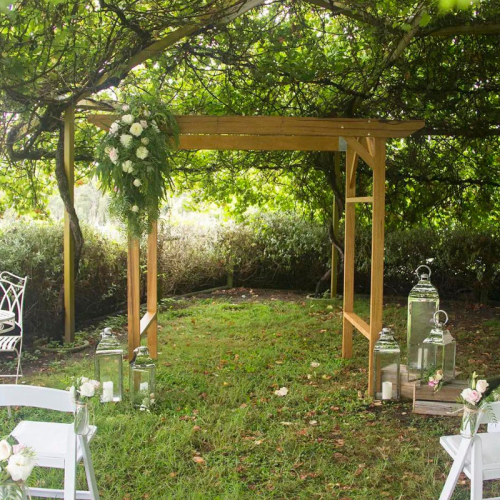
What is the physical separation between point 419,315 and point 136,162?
Answer: 276cm

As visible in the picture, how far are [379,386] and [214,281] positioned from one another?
6138mm

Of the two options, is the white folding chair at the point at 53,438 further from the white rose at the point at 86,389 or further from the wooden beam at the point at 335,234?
the wooden beam at the point at 335,234

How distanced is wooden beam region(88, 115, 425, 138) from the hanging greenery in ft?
0.78

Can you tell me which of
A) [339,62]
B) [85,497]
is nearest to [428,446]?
[85,497]

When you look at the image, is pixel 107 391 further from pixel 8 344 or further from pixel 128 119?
pixel 128 119

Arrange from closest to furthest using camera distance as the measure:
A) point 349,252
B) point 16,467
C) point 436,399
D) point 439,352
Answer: point 16,467
point 436,399
point 439,352
point 349,252

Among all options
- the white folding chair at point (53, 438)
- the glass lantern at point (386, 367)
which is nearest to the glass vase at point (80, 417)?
the white folding chair at point (53, 438)

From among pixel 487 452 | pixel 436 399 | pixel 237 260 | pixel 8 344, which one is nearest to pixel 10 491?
pixel 487 452

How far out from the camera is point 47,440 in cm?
257

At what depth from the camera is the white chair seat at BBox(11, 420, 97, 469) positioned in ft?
7.94

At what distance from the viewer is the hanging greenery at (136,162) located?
14.3ft

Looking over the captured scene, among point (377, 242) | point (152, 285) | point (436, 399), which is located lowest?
point (436, 399)

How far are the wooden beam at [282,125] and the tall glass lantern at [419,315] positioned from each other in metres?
1.24

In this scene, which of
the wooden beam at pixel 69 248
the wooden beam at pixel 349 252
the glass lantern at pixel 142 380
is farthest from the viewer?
the wooden beam at pixel 69 248
